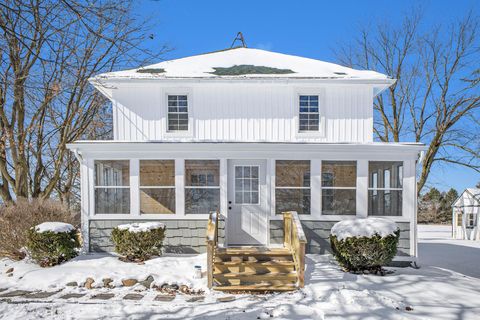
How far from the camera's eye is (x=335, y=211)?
770 centimetres

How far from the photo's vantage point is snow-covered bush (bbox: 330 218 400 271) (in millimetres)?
6379

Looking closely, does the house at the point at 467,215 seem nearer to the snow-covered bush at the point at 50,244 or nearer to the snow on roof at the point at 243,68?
the snow on roof at the point at 243,68

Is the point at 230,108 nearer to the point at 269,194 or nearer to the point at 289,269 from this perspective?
the point at 269,194

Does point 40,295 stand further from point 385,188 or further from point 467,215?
point 467,215

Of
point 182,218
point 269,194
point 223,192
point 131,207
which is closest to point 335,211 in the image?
point 269,194

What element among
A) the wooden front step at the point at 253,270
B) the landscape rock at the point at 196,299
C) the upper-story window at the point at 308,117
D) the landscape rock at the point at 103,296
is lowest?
the landscape rock at the point at 103,296

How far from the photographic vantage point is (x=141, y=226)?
7.00 metres

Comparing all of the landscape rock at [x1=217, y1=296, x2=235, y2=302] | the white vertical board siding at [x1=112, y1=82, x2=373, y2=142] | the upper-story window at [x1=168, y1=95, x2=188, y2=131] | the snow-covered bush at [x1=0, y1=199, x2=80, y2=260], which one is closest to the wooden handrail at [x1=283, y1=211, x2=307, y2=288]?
the landscape rock at [x1=217, y1=296, x2=235, y2=302]

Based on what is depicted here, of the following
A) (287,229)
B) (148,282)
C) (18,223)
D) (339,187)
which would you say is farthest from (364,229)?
(18,223)

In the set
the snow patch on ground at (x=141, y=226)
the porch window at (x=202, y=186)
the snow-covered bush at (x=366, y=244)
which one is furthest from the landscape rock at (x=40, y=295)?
the snow-covered bush at (x=366, y=244)

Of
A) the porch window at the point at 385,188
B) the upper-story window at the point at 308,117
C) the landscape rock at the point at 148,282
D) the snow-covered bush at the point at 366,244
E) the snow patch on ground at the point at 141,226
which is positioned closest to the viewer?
the landscape rock at the point at 148,282

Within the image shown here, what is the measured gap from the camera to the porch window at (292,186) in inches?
305

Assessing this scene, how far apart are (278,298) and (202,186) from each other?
3482 mm

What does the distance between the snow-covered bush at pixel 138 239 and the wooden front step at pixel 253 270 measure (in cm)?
153
